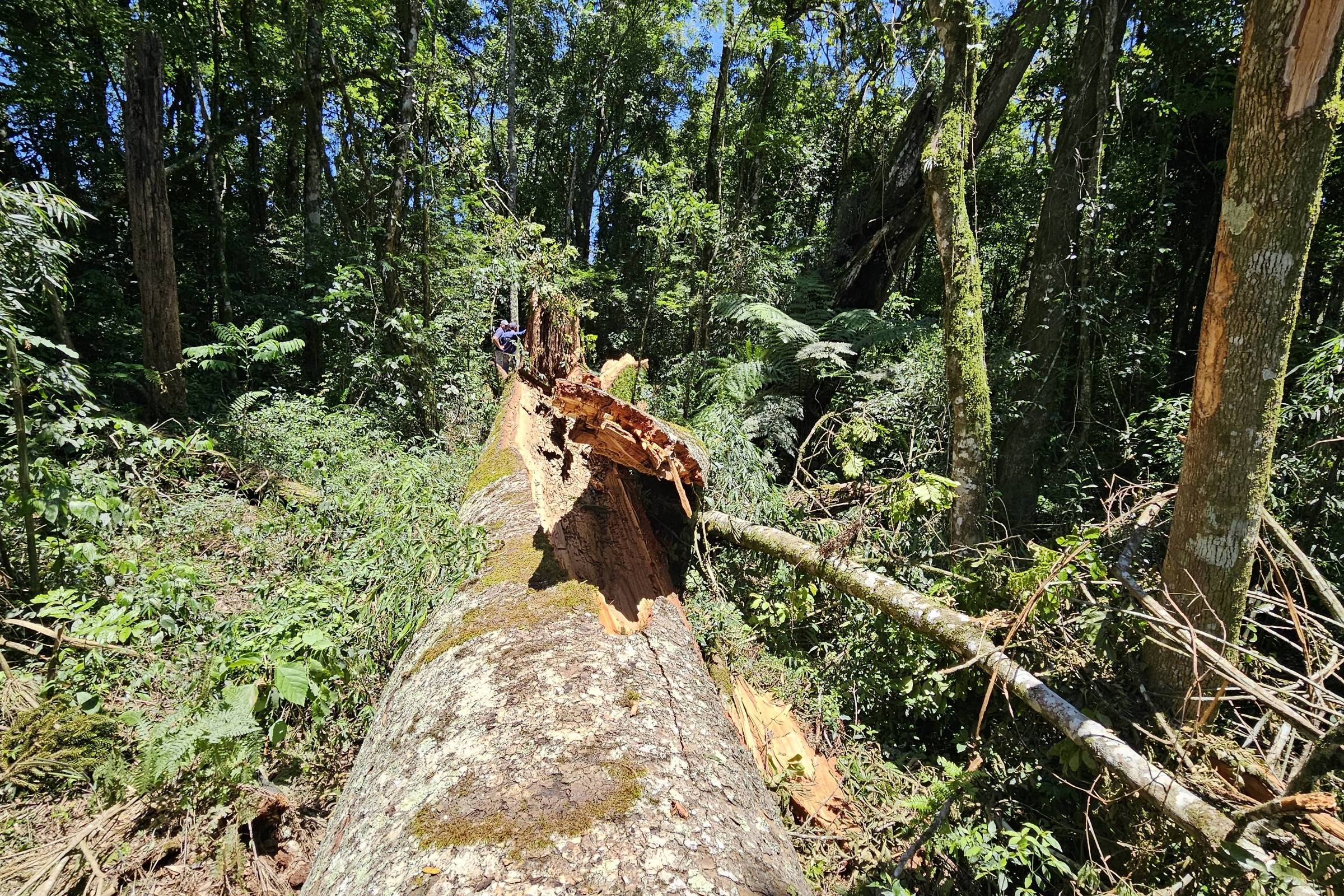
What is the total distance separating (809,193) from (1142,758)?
1335cm

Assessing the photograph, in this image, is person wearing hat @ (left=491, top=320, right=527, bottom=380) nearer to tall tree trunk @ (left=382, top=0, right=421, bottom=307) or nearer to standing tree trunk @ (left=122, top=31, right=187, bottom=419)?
tall tree trunk @ (left=382, top=0, right=421, bottom=307)

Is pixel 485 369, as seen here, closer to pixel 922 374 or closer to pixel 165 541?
pixel 165 541

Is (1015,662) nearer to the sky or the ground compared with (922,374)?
nearer to the ground

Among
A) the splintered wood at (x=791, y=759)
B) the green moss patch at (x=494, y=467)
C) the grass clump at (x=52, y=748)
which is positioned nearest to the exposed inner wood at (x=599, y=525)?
the green moss patch at (x=494, y=467)

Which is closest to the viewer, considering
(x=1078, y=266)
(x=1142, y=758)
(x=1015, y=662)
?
(x=1142, y=758)

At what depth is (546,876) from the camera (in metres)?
1.41

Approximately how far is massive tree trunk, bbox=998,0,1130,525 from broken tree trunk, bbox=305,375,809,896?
3.47 meters

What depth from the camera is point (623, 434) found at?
3.15 metres

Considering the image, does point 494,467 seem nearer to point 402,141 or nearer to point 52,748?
point 52,748

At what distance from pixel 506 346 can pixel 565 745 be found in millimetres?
7565

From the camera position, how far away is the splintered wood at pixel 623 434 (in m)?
3.04

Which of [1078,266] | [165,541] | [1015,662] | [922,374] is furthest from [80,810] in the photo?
[1078,266]

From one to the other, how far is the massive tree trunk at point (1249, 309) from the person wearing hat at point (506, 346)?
7555mm

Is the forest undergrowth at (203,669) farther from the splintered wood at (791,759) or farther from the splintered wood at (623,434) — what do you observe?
the splintered wood at (791,759)
